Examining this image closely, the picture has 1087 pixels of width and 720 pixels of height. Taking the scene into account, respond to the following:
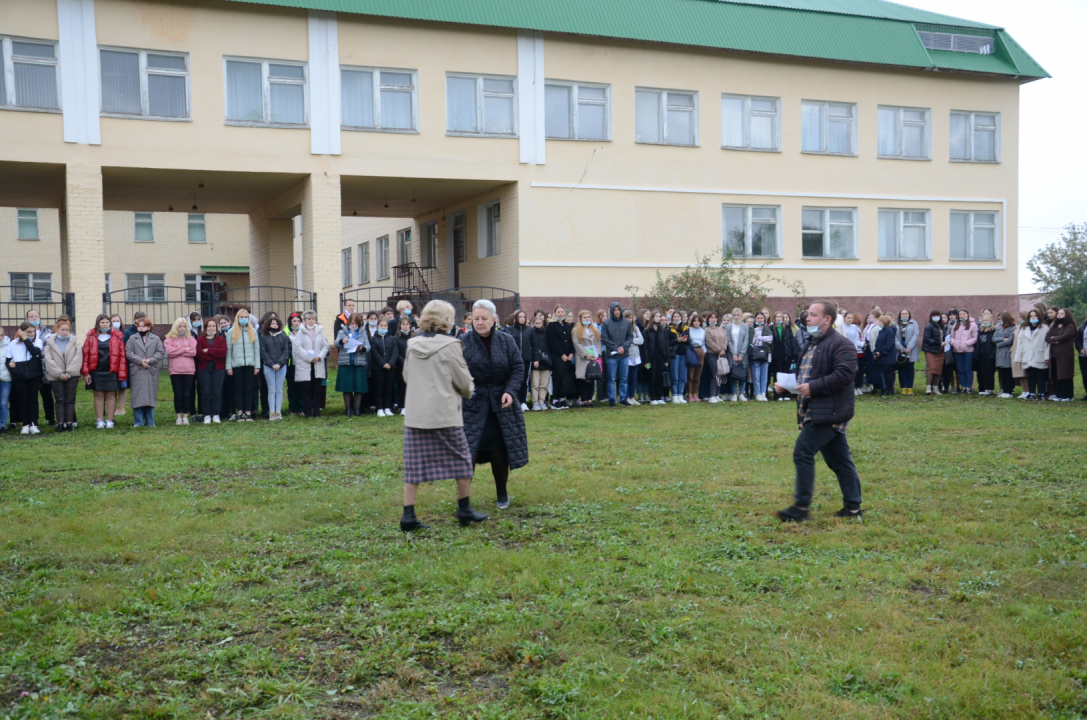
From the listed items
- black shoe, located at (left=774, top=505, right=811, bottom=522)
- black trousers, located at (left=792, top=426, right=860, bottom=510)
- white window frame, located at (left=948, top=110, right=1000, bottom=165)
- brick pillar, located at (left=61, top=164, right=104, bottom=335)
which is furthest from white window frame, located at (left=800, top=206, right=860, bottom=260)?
black shoe, located at (left=774, top=505, right=811, bottom=522)

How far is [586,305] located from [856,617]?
21.0 m

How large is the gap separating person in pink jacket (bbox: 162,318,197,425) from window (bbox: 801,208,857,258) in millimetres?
19492

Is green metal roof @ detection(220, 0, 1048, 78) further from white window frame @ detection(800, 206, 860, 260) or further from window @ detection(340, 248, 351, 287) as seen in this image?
window @ detection(340, 248, 351, 287)

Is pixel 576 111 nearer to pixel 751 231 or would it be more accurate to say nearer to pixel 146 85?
pixel 751 231

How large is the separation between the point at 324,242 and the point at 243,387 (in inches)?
372

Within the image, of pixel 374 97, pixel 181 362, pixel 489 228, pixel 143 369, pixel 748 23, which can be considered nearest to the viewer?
pixel 143 369

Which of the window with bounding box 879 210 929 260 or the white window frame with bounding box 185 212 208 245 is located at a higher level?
the white window frame with bounding box 185 212 208 245

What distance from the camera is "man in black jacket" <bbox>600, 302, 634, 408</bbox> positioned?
17.7 meters

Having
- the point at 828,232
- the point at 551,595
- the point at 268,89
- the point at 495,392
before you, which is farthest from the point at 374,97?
the point at 551,595

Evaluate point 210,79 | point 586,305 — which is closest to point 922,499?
point 586,305

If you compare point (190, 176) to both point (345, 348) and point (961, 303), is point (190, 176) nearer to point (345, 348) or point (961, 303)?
point (345, 348)

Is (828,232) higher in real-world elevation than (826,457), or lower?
higher

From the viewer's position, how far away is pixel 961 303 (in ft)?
99.3

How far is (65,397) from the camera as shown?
1448cm
